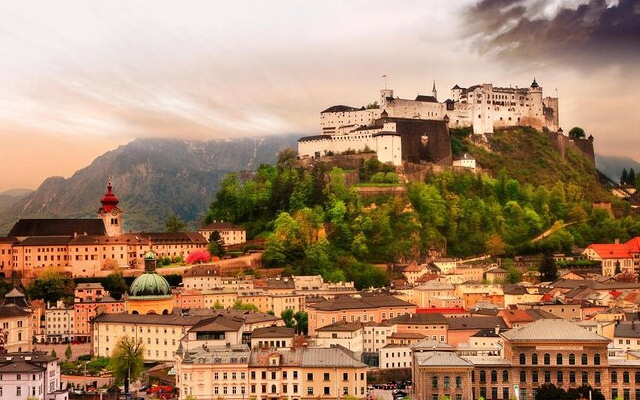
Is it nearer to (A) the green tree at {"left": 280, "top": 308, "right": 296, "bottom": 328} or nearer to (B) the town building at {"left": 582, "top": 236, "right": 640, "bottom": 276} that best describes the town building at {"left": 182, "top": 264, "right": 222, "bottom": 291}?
(A) the green tree at {"left": 280, "top": 308, "right": 296, "bottom": 328}

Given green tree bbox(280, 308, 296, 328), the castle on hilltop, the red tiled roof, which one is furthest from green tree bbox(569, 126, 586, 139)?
green tree bbox(280, 308, 296, 328)

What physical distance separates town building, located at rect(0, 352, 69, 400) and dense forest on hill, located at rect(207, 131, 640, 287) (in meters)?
37.6

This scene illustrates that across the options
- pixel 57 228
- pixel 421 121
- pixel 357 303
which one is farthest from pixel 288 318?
pixel 421 121

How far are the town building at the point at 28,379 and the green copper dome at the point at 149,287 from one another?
20506 millimetres

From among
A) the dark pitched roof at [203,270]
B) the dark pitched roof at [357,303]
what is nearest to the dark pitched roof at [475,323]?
the dark pitched roof at [357,303]

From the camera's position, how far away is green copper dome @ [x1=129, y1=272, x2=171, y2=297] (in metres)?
68.5

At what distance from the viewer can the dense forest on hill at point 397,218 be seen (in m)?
86.2

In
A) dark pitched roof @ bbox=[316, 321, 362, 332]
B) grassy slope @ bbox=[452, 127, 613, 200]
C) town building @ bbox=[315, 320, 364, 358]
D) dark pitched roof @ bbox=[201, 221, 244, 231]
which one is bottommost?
town building @ bbox=[315, 320, 364, 358]

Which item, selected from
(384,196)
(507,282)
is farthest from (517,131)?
(507,282)

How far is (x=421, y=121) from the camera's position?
349ft

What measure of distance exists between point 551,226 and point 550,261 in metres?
14.3

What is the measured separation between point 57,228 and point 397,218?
2799 centimetres

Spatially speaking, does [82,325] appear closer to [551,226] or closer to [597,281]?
[597,281]

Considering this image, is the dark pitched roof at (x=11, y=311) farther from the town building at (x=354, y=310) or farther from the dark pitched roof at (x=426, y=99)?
the dark pitched roof at (x=426, y=99)
